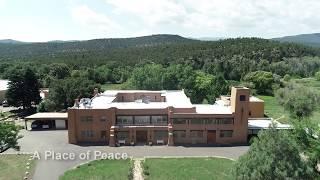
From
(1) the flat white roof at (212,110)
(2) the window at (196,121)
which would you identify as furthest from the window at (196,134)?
(1) the flat white roof at (212,110)

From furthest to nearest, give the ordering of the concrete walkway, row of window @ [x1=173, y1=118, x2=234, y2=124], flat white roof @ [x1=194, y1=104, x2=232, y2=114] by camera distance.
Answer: flat white roof @ [x1=194, y1=104, x2=232, y2=114] → row of window @ [x1=173, y1=118, x2=234, y2=124] → the concrete walkway

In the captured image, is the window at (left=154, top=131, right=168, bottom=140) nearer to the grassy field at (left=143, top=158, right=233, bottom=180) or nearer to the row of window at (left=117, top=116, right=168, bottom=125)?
the row of window at (left=117, top=116, right=168, bottom=125)

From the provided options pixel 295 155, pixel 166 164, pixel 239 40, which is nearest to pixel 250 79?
pixel 166 164

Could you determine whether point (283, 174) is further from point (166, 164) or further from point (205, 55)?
point (205, 55)

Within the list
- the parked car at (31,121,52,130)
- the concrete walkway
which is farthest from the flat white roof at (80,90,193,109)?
the concrete walkway

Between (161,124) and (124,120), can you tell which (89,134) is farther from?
(161,124)

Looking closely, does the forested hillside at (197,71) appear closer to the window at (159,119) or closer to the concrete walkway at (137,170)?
the window at (159,119)

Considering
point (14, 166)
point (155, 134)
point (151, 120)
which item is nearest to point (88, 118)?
point (151, 120)
